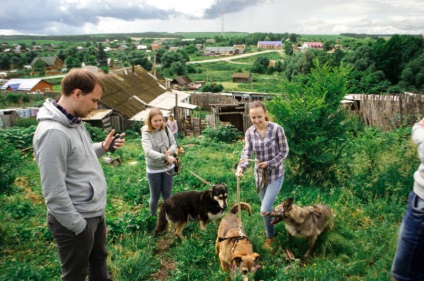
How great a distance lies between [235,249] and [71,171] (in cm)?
213

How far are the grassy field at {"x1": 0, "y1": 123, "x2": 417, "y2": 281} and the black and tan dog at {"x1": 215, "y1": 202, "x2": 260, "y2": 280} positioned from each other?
0.20 m

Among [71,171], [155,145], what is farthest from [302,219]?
[71,171]

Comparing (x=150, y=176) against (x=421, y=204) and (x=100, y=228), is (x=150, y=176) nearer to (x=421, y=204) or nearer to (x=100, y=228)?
(x=100, y=228)

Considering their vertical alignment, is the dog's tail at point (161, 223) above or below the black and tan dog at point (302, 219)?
below

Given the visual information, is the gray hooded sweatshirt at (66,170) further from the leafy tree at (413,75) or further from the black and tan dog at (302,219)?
the leafy tree at (413,75)

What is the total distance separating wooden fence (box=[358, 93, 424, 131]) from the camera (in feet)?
38.0

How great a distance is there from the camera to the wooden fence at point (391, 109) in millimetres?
11578

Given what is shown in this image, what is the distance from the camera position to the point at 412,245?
2234 mm

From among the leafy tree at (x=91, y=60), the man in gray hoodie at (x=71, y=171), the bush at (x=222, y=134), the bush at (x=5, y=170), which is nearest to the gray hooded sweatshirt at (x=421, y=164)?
the man in gray hoodie at (x=71, y=171)

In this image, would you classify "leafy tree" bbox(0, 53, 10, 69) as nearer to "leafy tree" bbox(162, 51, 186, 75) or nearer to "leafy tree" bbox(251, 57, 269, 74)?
"leafy tree" bbox(162, 51, 186, 75)

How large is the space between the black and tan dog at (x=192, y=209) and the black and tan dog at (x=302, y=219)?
1058 millimetres

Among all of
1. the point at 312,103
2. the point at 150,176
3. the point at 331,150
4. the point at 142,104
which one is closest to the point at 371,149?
the point at 331,150

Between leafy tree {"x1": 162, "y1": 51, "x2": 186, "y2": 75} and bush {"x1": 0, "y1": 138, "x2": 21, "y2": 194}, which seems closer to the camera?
bush {"x1": 0, "y1": 138, "x2": 21, "y2": 194}

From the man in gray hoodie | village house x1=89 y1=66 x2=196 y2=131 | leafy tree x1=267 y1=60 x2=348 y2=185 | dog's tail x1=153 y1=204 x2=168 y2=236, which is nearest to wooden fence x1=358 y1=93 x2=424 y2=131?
leafy tree x1=267 y1=60 x2=348 y2=185
